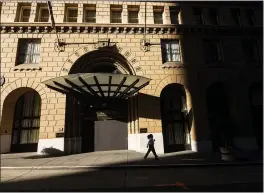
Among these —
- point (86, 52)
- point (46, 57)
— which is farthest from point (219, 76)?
point (46, 57)

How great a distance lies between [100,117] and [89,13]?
9545mm

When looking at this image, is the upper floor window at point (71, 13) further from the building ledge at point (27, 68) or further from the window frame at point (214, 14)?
the window frame at point (214, 14)

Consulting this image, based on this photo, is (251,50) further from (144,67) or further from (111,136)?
(111,136)

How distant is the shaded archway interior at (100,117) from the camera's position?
15.3m

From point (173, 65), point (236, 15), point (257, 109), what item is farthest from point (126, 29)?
point (257, 109)

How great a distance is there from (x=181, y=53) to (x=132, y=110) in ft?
21.4

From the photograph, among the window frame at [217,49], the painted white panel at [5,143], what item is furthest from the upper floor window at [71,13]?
the window frame at [217,49]

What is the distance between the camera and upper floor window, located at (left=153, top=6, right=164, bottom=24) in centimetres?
1705

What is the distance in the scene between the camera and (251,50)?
1683 centimetres

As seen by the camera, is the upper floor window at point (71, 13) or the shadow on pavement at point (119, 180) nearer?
the shadow on pavement at point (119, 180)

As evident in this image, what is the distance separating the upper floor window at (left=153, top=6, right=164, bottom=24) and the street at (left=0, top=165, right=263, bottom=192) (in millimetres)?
13133

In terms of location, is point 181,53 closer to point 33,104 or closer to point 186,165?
point 186,165

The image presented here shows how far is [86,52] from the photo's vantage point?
50.4 feet

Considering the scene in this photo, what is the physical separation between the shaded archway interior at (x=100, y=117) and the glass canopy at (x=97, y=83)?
6.39 feet
